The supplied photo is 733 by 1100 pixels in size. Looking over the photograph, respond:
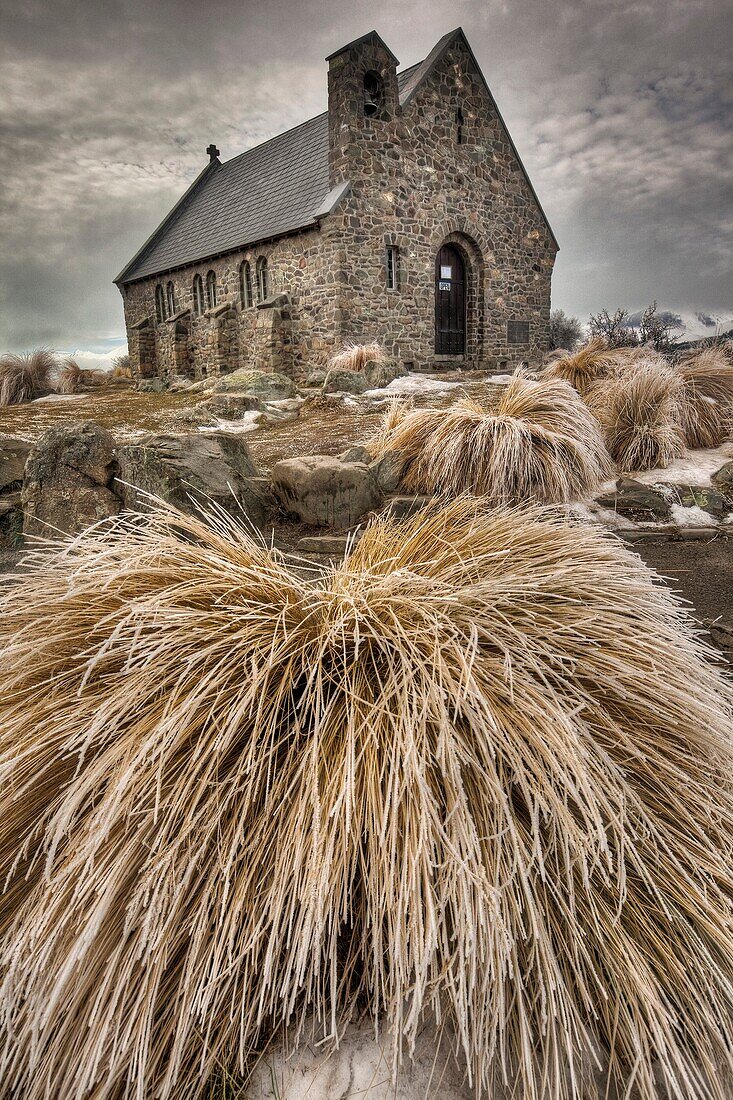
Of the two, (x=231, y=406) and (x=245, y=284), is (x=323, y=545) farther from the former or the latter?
(x=245, y=284)

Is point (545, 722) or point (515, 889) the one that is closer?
point (515, 889)

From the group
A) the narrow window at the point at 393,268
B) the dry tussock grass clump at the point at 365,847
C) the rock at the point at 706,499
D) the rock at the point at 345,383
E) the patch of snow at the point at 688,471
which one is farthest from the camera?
the narrow window at the point at 393,268

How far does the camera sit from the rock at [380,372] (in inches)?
336

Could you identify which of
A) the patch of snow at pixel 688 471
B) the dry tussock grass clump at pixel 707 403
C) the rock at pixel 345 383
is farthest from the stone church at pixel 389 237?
the patch of snow at pixel 688 471

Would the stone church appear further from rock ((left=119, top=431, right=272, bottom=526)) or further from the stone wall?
rock ((left=119, top=431, right=272, bottom=526))

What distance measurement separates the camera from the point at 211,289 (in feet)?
53.9

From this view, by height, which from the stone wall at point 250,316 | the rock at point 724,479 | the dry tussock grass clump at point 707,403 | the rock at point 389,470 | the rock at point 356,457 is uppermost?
the stone wall at point 250,316

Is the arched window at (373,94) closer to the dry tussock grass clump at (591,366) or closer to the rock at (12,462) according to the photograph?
the dry tussock grass clump at (591,366)

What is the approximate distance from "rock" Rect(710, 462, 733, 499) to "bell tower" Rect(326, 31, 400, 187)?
990 centimetres

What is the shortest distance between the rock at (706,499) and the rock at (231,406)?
4.80 m

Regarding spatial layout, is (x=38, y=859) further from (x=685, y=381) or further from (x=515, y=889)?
(x=685, y=381)

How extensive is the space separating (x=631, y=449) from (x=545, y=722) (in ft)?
13.4

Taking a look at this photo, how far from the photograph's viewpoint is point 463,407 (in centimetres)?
434

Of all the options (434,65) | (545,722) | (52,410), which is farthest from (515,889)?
(434,65)
